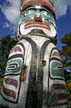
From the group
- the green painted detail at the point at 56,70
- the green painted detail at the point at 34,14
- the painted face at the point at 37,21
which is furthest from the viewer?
the green painted detail at the point at 34,14

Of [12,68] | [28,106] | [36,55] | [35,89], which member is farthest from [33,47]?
[28,106]

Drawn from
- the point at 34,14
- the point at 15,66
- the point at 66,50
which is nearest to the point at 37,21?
the point at 34,14

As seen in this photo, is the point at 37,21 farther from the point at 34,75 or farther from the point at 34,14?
the point at 34,75

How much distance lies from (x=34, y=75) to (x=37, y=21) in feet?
5.10

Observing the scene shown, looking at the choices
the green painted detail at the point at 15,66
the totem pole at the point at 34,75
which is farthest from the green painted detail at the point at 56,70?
the green painted detail at the point at 15,66

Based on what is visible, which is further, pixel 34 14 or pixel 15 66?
pixel 34 14

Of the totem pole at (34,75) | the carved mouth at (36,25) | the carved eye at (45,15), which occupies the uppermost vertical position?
the carved eye at (45,15)

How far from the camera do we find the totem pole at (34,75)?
455 cm

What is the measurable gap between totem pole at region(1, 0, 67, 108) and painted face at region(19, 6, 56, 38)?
0.11 feet

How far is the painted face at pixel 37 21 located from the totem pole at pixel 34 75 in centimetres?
3

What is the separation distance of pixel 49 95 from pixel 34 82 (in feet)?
1.20

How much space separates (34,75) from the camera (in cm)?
469

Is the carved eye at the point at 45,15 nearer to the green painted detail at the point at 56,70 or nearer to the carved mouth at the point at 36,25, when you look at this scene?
the carved mouth at the point at 36,25

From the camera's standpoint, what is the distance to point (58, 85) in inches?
188
